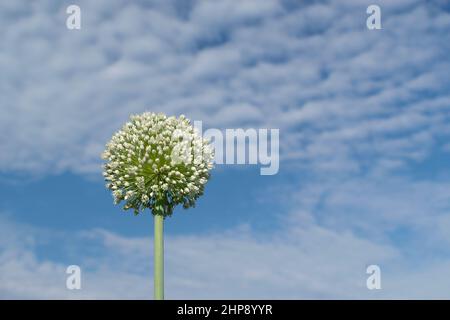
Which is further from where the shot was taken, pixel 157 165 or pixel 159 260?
pixel 157 165

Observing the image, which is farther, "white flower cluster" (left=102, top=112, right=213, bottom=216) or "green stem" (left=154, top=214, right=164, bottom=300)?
"white flower cluster" (left=102, top=112, right=213, bottom=216)

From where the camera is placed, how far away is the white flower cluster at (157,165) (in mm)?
11625

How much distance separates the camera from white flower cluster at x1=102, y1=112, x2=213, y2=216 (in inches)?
458

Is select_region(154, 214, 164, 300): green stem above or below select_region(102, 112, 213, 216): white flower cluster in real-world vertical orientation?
below

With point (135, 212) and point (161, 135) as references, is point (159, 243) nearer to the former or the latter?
point (135, 212)

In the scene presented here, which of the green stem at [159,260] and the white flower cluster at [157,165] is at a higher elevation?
the white flower cluster at [157,165]

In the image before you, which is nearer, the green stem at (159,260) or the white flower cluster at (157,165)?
the green stem at (159,260)

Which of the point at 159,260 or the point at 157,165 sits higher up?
the point at 157,165

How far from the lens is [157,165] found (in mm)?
11680
